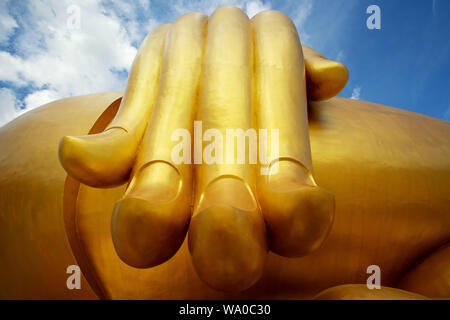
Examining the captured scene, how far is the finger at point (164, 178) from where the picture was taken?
1.14m

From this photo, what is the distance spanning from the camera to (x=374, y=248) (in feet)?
6.23

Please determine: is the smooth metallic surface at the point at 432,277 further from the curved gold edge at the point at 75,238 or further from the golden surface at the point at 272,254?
the curved gold edge at the point at 75,238

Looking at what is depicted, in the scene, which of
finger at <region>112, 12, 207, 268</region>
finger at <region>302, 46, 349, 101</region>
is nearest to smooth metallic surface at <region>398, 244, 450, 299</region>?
finger at <region>302, 46, 349, 101</region>

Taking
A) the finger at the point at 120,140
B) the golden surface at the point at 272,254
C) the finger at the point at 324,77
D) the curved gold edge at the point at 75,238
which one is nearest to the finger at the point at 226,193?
the finger at the point at 120,140

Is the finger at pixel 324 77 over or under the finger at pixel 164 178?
over

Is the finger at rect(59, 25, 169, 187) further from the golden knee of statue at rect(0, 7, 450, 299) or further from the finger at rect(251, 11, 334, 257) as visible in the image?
the finger at rect(251, 11, 334, 257)

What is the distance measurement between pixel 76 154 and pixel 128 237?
1.28 ft

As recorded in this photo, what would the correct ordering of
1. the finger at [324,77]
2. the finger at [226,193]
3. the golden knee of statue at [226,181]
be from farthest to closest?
the finger at [324,77]
the golden knee of statue at [226,181]
the finger at [226,193]

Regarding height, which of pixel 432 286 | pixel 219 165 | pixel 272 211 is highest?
pixel 219 165

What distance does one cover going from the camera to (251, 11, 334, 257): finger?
3.76 ft

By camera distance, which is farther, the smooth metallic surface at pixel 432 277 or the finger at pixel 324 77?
the finger at pixel 324 77

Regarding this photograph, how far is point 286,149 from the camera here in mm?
1389

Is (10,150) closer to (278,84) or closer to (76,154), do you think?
(76,154)
